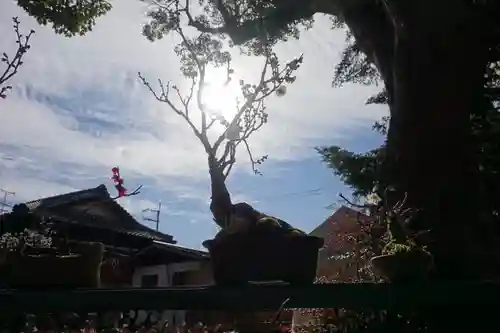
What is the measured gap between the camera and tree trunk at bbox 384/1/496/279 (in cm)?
339

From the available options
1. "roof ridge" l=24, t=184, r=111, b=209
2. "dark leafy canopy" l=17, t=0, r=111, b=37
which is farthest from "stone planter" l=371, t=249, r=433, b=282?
"roof ridge" l=24, t=184, r=111, b=209

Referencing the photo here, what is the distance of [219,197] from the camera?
3.55 m

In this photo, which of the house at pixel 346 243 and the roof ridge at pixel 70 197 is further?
the roof ridge at pixel 70 197

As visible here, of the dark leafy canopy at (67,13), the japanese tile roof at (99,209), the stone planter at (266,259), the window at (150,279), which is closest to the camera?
the stone planter at (266,259)

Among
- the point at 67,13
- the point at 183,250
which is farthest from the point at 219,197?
the point at 183,250

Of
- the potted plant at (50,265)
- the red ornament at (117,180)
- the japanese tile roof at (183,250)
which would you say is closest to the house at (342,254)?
the potted plant at (50,265)

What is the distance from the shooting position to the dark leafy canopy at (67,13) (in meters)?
4.03

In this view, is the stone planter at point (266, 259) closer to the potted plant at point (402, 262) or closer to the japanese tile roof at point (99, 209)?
the potted plant at point (402, 262)

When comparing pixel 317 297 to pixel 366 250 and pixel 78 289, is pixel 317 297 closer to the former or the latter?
pixel 366 250

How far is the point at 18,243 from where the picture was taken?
8.74 feet

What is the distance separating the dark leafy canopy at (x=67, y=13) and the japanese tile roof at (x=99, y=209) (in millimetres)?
5104

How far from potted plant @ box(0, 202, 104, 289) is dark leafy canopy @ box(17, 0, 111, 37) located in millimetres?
2037

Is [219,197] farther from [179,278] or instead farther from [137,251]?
[137,251]

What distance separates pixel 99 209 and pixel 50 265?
9.20m
